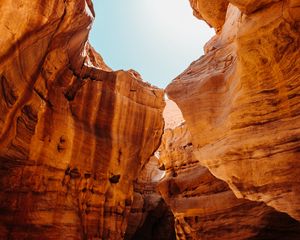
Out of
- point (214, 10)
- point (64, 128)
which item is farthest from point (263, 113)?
point (64, 128)

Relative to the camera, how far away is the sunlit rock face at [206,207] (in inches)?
420

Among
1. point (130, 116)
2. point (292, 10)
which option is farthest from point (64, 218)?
point (292, 10)

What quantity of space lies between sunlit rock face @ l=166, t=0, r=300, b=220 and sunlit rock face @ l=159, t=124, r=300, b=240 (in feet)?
13.0

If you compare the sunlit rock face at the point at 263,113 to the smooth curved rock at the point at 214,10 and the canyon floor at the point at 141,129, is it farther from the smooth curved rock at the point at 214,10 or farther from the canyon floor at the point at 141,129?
the smooth curved rock at the point at 214,10

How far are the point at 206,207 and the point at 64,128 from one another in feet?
19.0

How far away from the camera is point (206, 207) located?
12430 millimetres

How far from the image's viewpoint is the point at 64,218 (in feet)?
38.1

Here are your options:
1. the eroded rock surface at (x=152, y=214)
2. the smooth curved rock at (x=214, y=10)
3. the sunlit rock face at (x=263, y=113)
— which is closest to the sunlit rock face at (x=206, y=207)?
the eroded rock surface at (x=152, y=214)

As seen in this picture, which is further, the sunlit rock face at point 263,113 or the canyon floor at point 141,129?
the canyon floor at point 141,129

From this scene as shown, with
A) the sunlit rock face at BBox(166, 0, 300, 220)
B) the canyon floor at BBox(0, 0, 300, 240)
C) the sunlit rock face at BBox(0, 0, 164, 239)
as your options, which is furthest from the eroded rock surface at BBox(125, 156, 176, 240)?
the sunlit rock face at BBox(166, 0, 300, 220)

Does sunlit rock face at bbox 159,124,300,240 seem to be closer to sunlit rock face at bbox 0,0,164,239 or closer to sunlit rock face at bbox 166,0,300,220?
sunlit rock face at bbox 0,0,164,239

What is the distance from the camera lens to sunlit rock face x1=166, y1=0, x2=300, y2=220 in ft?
20.6

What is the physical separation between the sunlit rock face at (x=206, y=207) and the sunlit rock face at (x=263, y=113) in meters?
3.97

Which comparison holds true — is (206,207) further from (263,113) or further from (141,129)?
(263,113)
